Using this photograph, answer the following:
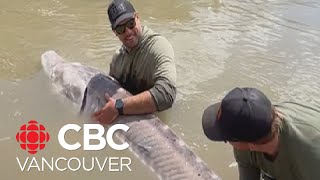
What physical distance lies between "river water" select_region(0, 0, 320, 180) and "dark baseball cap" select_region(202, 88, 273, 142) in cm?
174

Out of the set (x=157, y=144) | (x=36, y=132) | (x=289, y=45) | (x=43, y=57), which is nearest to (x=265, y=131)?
(x=157, y=144)

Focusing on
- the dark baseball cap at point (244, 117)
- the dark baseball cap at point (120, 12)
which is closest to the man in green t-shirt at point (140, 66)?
the dark baseball cap at point (120, 12)

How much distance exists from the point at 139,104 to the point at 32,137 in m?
1.38

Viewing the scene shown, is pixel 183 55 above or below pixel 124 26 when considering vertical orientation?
below

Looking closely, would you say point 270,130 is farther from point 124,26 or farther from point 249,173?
point 124,26

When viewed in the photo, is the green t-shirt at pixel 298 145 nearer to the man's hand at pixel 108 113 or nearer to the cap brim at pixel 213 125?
the cap brim at pixel 213 125

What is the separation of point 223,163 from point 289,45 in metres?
3.52

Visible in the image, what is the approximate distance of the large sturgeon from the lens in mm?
3957

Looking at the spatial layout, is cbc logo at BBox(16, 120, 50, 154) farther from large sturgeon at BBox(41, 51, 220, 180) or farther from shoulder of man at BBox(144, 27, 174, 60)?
shoulder of man at BBox(144, 27, 174, 60)

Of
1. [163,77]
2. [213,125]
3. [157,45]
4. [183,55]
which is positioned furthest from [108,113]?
[183,55]

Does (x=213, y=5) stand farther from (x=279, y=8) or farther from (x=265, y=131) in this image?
(x=265, y=131)

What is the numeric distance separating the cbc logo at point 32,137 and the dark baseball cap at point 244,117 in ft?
9.04

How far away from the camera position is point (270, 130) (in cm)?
258

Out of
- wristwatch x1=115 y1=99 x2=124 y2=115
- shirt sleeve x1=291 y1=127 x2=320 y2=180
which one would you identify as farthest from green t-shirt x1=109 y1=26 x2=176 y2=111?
shirt sleeve x1=291 y1=127 x2=320 y2=180
